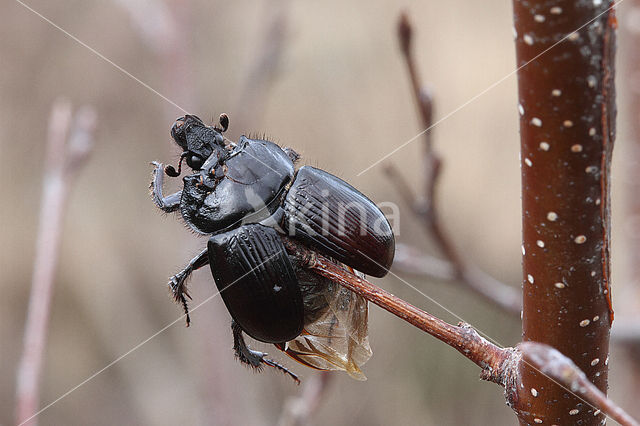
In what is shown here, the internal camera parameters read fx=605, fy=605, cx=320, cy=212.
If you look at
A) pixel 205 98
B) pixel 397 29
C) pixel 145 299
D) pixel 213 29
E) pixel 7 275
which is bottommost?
pixel 145 299

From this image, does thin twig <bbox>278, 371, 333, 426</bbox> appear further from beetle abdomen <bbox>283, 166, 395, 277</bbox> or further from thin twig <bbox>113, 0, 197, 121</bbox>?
thin twig <bbox>113, 0, 197, 121</bbox>

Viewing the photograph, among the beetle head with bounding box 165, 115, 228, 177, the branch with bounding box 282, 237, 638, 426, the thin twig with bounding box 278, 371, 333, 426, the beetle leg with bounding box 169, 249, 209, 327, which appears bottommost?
the thin twig with bounding box 278, 371, 333, 426

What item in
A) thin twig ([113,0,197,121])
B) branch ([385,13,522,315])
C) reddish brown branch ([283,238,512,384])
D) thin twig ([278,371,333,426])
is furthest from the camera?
thin twig ([113,0,197,121])

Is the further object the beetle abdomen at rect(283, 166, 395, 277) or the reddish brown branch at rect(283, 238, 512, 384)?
the beetle abdomen at rect(283, 166, 395, 277)

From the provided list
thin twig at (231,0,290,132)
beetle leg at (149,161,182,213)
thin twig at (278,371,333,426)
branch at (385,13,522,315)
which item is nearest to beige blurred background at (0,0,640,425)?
thin twig at (231,0,290,132)

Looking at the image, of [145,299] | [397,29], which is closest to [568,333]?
[397,29]

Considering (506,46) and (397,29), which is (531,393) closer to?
(397,29)

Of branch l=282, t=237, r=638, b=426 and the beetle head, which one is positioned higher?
the beetle head

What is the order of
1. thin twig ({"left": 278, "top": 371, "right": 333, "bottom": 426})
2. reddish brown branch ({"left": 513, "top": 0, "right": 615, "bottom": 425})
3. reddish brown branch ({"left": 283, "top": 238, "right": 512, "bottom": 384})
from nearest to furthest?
reddish brown branch ({"left": 513, "top": 0, "right": 615, "bottom": 425}) < reddish brown branch ({"left": 283, "top": 238, "right": 512, "bottom": 384}) < thin twig ({"left": 278, "top": 371, "right": 333, "bottom": 426})

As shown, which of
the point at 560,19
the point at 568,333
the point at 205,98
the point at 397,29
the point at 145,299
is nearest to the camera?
the point at 560,19
